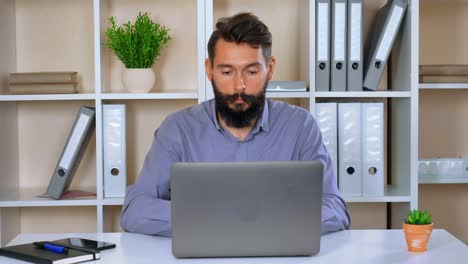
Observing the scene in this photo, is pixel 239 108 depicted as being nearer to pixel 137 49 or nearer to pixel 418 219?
pixel 418 219

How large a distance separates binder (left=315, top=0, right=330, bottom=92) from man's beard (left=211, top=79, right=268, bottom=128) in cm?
66

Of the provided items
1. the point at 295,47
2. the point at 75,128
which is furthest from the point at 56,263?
the point at 295,47

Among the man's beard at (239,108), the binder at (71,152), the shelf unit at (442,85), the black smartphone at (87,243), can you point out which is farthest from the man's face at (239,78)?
the shelf unit at (442,85)

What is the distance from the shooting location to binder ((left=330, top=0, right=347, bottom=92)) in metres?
2.80

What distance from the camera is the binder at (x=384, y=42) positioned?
2.82 meters

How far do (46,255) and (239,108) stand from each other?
78 centimetres

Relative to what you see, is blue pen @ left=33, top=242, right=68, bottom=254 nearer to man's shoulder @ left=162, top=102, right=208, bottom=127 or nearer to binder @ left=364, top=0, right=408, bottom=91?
man's shoulder @ left=162, top=102, right=208, bottom=127

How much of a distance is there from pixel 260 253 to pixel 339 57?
140cm

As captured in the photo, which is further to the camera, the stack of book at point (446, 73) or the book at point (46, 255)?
the stack of book at point (446, 73)

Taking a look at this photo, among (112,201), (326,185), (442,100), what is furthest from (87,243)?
(442,100)

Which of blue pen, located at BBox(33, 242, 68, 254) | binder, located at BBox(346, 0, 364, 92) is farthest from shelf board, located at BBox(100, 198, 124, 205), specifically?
blue pen, located at BBox(33, 242, 68, 254)

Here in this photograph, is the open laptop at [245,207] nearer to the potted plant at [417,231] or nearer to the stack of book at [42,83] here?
the potted plant at [417,231]

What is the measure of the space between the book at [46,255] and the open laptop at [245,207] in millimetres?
204

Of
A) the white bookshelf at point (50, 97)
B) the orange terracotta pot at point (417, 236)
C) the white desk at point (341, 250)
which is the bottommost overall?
the white desk at point (341, 250)
